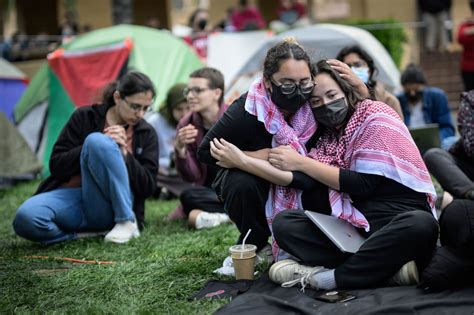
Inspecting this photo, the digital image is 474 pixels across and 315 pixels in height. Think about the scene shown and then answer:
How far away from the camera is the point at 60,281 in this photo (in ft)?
12.0

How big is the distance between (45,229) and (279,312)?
220cm

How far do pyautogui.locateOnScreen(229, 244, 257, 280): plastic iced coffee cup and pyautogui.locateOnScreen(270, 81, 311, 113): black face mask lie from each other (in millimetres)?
706

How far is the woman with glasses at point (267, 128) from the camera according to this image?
11.2ft

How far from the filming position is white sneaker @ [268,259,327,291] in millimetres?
3270

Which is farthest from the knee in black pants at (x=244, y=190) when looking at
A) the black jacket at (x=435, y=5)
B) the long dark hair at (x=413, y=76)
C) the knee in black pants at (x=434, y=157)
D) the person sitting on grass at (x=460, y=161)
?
the black jacket at (x=435, y=5)

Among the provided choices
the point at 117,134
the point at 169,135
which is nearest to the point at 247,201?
the point at 117,134

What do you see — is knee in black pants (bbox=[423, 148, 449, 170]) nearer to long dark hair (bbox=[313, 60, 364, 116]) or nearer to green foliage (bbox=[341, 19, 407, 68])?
long dark hair (bbox=[313, 60, 364, 116])

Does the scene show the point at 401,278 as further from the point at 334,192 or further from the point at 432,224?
the point at 334,192

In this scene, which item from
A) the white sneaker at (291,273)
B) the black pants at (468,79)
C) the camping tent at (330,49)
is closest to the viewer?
the white sneaker at (291,273)

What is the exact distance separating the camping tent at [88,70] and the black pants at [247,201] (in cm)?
468

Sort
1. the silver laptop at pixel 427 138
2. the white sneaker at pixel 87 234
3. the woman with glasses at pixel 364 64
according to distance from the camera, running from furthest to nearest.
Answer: the silver laptop at pixel 427 138 < the woman with glasses at pixel 364 64 < the white sneaker at pixel 87 234

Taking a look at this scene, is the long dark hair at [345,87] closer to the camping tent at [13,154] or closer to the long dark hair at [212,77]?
the long dark hair at [212,77]

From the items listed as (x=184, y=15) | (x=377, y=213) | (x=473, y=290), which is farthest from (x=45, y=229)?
(x=184, y=15)

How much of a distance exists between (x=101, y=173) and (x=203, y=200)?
2.90ft
